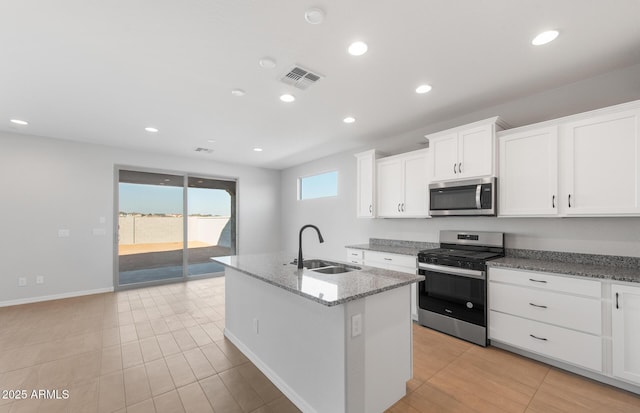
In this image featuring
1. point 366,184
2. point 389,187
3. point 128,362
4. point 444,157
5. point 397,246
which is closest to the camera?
point 128,362

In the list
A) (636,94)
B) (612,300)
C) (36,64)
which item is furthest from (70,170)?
(636,94)

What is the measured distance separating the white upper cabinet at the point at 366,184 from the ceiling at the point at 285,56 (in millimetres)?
730

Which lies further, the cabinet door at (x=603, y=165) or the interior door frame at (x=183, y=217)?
the interior door frame at (x=183, y=217)

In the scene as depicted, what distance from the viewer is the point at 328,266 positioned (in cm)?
259

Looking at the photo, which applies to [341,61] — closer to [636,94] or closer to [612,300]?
[636,94]

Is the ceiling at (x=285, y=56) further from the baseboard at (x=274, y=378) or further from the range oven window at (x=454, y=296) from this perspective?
the baseboard at (x=274, y=378)

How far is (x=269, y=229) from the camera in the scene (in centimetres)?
709

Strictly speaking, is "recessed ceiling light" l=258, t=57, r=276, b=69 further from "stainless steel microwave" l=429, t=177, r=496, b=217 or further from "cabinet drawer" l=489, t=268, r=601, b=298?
"cabinet drawer" l=489, t=268, r=601, b=298

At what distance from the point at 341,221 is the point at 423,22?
12.7 feet

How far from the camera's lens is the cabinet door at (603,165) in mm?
2109

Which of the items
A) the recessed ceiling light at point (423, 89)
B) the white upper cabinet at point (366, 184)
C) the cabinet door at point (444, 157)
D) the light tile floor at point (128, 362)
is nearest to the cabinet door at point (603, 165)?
the cabinet door at point (444, 157)

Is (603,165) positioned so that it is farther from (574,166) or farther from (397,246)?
(397,246)

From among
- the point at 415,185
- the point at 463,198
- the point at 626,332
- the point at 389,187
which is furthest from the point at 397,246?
the point at 626,332

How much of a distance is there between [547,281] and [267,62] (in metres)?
3.17
